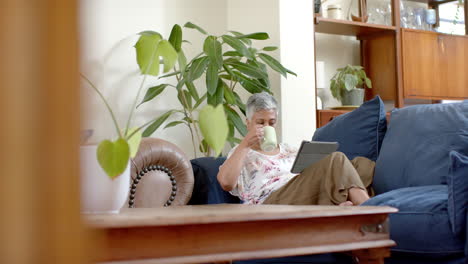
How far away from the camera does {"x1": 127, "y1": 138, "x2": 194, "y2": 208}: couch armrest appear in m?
2.41

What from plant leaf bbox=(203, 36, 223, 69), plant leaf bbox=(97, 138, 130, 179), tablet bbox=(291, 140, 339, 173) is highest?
plant leaf bbox=(203, 36, 223, 69)

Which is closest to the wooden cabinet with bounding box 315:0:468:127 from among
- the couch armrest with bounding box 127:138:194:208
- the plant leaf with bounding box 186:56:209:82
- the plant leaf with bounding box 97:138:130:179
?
the plant leaf with bounding box 186:56:209:82

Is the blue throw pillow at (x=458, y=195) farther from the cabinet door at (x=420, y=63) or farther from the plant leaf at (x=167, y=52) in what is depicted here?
the cabinet door at (x=420, y=63)

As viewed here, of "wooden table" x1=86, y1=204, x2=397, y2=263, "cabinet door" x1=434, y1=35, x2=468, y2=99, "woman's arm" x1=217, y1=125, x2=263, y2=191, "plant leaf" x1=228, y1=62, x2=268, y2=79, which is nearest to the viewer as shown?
"wooden table" x1=86, y1=204, x2=397, y2=263

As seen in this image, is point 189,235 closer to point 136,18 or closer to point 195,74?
point 195,74

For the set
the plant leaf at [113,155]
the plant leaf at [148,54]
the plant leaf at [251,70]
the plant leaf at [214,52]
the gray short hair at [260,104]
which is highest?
the plant leaf at [214,52]

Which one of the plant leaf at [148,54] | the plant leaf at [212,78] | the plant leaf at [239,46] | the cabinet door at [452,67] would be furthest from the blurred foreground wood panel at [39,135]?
the cabinet door at [452,67]

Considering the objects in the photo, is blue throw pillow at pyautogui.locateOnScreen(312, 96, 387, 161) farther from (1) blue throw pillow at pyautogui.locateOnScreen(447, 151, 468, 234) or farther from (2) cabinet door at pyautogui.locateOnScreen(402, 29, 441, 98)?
(2) cabinet door at pyautogui.locateOnScreen(402, 29, 441, 98)

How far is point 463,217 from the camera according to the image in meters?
1.74

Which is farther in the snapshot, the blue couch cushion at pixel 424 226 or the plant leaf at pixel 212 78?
the plant leaf at pixel 212 78

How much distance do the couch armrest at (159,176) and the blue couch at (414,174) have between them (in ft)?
0.36

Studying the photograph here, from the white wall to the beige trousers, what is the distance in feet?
5.47

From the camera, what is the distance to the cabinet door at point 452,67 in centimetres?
492

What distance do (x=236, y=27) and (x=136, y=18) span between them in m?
0.77
